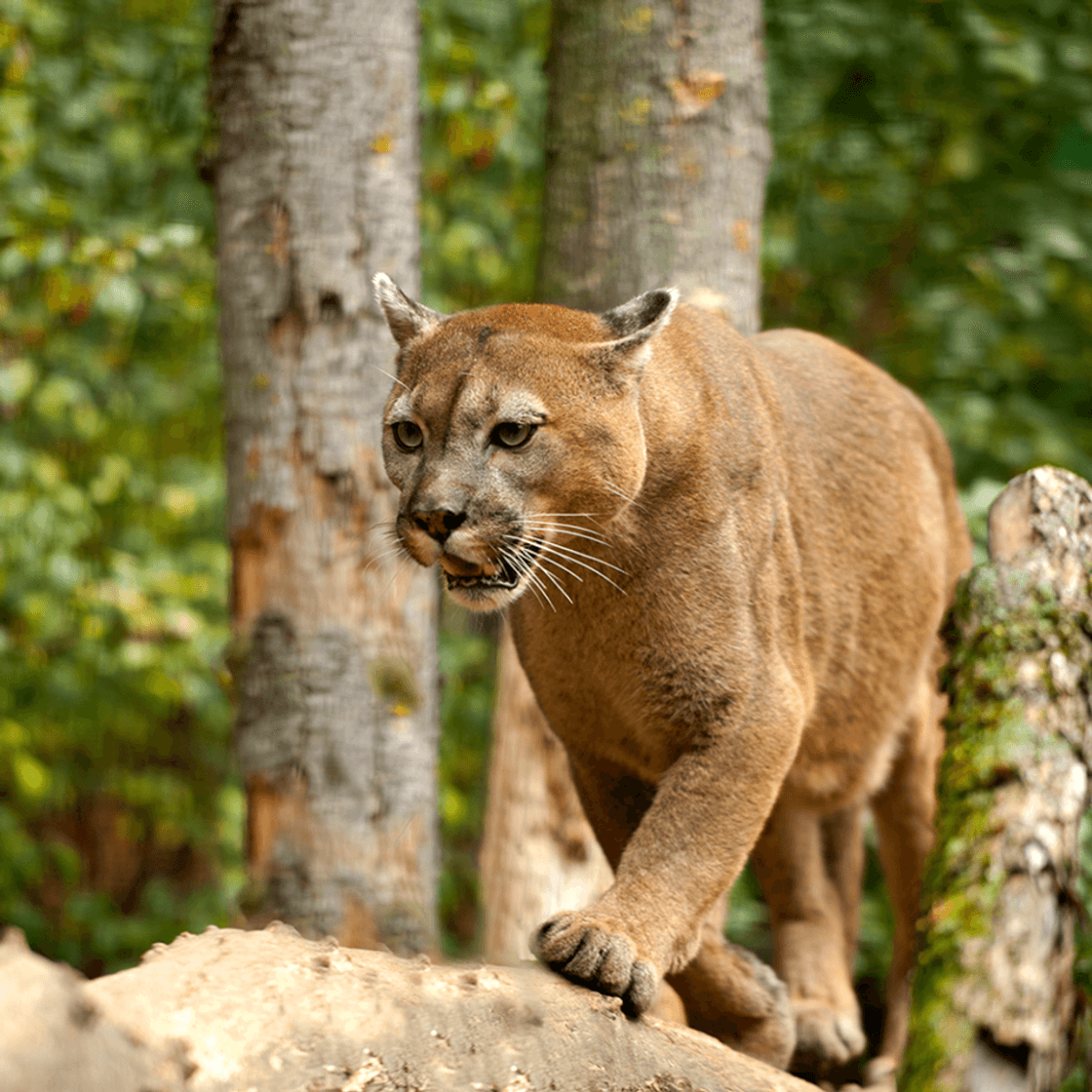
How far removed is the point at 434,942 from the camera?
4.09 m

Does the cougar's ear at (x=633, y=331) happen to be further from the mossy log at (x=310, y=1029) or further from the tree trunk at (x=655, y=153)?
the mossy log at (x=310, y=1029)

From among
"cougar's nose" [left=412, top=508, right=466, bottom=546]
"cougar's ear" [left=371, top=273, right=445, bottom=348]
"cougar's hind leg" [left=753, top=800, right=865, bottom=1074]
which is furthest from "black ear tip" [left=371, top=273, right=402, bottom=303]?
"cougar's hind leg" [left=753, top=800, right=865, bottom=1074]

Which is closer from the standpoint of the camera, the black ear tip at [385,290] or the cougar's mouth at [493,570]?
the cougar's mouth at [493,570]

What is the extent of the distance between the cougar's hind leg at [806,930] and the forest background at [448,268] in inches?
55.8

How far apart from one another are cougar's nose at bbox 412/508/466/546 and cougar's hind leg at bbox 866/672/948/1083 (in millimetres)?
2013

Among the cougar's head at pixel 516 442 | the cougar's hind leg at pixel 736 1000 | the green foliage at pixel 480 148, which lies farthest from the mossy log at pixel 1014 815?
the green foliage at pixel 480 148

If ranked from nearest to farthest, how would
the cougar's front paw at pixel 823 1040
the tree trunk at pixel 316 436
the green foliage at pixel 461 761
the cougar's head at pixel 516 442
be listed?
the cougar's head at pixel 516 442, the tree trunk at pixel 316 436, the cougar's front paw at pixel 823 1040, the green foliage at pixel 461 761

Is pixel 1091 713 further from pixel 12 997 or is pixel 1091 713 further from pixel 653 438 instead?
pixel 12 997

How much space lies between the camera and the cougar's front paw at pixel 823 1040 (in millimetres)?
3910

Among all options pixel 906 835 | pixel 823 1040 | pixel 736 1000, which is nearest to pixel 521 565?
pixel 736 1000

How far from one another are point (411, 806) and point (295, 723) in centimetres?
45

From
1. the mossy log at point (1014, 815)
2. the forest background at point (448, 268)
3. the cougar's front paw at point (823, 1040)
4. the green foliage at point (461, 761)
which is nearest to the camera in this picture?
the mossy log at point (1014, 815)

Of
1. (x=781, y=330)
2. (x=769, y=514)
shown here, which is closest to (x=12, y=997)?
(x=769, y=514)

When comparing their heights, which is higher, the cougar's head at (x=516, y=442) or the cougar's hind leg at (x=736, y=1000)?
the cougar's head at (x=516, y=442)
